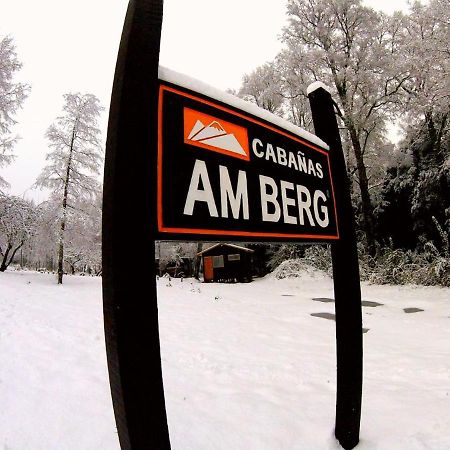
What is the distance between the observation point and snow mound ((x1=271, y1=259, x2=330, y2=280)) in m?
15.2

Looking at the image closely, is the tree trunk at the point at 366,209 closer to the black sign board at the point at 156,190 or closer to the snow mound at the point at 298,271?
the snow mound at the point at 298,271

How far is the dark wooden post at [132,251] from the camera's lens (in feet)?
3.53

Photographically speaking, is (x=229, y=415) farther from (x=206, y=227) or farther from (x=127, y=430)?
(x=206, y=227)

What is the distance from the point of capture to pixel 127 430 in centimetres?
109

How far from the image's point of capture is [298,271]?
52.7ft

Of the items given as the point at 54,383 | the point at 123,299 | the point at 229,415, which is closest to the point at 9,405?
the point at 54,383

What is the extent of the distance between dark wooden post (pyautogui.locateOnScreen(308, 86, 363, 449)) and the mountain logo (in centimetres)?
99

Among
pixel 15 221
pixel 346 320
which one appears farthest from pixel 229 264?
pixel 346 320

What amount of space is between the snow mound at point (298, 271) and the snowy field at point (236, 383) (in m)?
8.46

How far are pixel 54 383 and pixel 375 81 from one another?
16.7 m

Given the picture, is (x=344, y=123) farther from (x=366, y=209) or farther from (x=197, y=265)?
(x=197, y=265)

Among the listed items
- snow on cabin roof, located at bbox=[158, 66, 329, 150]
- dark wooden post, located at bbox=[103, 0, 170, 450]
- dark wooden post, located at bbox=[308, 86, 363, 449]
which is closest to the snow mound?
dark wooden post, located at bbox=[308, 86, 363, 449]

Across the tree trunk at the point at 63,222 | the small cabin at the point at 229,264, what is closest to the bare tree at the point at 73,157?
the tree trunk at the point at 63,222

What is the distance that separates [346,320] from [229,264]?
19.9 m
